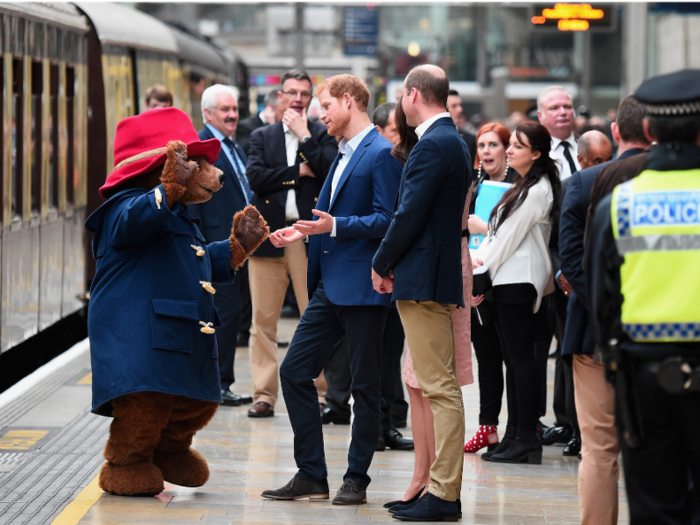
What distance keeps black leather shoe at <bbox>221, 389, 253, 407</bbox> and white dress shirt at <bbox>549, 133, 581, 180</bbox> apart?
2666mm

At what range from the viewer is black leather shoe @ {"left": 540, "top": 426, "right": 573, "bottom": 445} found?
7211mm

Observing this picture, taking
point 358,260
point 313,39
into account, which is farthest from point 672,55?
point 358,260

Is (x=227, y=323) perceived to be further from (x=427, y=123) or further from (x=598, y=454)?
(x=598, y=454)

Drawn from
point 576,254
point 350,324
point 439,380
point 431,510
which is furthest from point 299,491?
point 576,254

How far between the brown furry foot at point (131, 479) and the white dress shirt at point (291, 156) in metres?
2.84

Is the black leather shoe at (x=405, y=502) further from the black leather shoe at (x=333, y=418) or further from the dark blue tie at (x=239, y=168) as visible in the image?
the dark blue tie at (x=239, y=168)

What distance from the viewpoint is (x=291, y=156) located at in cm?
809

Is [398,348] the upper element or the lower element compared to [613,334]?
lower

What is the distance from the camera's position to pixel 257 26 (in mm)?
57125

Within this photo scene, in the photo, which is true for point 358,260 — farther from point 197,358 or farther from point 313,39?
point 313,39

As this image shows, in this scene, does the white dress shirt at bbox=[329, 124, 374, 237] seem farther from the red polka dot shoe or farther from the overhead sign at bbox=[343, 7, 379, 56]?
the overhead sign at bbox=[343, 7, 379, 56]

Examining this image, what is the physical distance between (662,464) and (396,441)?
355 cm

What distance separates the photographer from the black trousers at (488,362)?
22.9 ft

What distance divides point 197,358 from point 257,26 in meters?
53.0
